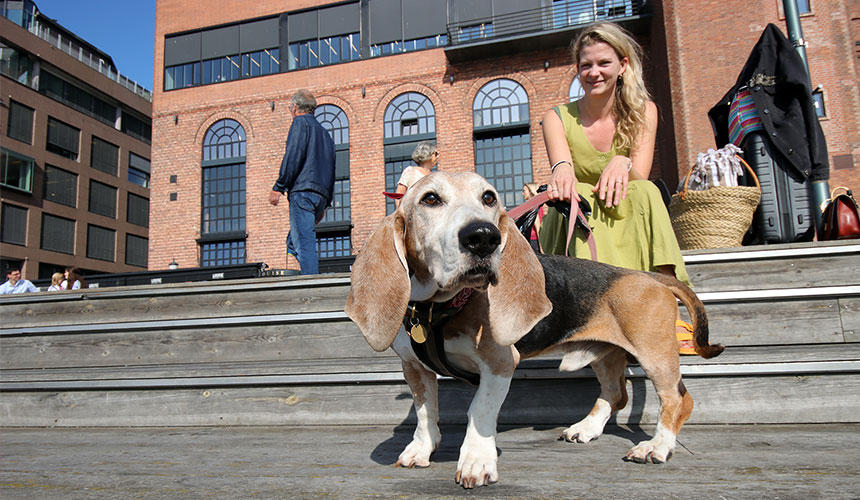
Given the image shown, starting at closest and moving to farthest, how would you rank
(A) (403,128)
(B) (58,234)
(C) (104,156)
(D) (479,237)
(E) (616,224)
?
1. (D) (479,237)
2. (E) (616,224)
3. (A) (403,128)
4. (B) (58,234)
5. (C) (104,156)

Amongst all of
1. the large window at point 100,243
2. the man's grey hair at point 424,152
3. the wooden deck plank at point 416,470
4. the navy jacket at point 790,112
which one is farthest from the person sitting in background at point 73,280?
the large window at point 100,243

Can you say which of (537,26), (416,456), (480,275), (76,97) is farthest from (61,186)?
(480,275)

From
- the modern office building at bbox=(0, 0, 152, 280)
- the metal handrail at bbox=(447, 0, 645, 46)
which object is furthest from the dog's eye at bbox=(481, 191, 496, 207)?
the modern office building at bbox=(0, 0, 152, 280)

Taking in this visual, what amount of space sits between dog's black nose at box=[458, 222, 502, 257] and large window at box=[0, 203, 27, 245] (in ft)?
114

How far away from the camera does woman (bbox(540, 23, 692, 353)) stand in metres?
2.56

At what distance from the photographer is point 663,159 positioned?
47.3ft

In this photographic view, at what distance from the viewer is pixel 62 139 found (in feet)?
104

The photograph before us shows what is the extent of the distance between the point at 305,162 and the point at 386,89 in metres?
11.9

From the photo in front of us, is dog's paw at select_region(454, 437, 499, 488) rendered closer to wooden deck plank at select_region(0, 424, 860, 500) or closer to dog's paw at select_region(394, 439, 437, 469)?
wooden deck plank at select_region(0, 424, 860, 500)

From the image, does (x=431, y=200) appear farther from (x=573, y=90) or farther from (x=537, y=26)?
(x=537, y=26)

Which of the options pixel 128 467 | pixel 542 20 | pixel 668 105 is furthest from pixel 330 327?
pixel 542 20

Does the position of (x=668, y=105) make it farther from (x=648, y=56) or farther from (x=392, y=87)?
(x=392, y=87)

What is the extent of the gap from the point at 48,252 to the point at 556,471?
36.7 meters

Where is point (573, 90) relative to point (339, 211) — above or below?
above
